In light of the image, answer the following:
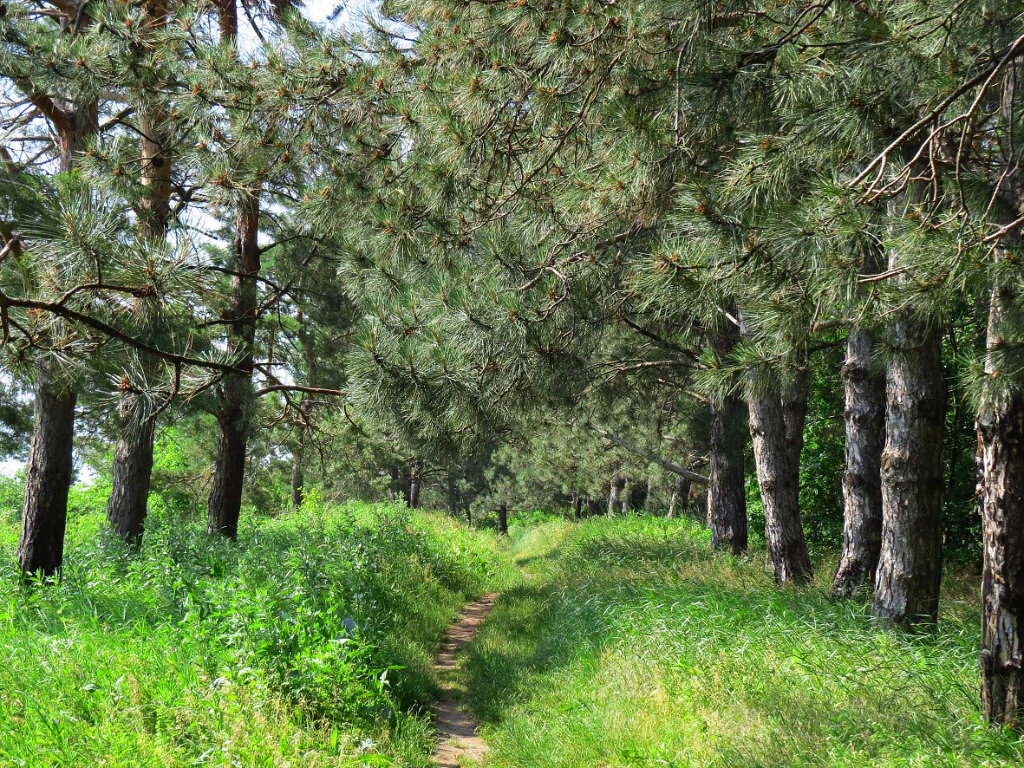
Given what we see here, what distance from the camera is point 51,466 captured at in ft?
23.6

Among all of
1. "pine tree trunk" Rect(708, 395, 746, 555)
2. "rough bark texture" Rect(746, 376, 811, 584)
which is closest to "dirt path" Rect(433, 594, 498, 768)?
"rough bark texture" Rect(746, 376, 811, 584)

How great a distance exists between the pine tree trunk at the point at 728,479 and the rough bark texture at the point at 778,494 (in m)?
2.50

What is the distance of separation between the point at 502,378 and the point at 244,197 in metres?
2.77

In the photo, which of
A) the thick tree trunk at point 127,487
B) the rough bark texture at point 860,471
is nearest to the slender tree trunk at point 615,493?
the rough bark texture at point 860,471

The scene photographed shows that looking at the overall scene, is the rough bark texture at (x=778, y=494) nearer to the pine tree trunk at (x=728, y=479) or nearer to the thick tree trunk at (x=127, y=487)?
the pine tree trunk at (x=728, y=479)

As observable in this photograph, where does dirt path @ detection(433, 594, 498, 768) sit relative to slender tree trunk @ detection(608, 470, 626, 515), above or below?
below

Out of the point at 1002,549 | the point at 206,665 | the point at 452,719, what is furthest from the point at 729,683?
the point at 206,665

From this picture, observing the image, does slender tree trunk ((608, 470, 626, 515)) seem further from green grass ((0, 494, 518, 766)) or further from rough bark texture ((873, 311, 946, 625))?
rough bark texture ((873, 311, 946, 625))

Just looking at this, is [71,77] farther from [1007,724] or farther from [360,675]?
[1007,724]

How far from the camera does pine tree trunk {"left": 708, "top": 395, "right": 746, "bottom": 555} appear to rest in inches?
436

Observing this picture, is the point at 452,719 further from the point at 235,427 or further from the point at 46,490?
the point at 235,427

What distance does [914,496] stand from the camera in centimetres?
554

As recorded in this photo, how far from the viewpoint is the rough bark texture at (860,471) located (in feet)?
22.4

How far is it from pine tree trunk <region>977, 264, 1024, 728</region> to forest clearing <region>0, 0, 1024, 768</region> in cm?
2
